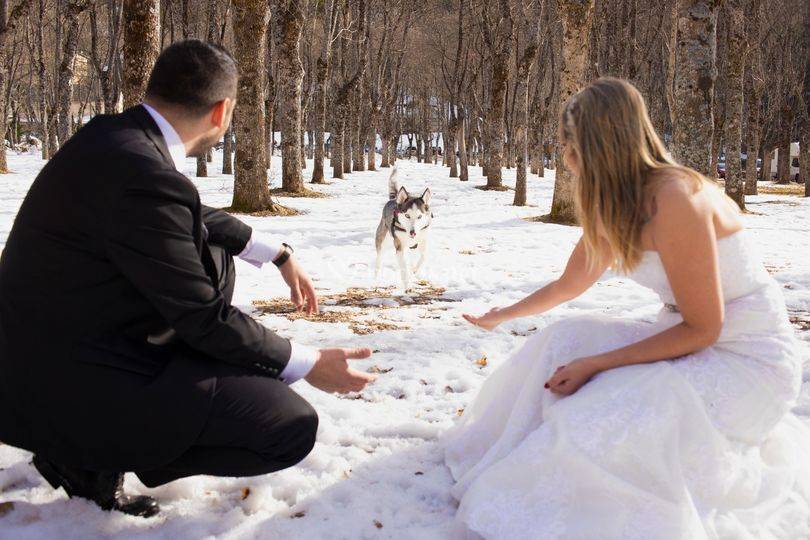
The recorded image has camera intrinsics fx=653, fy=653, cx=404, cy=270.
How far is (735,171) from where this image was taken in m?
16.6

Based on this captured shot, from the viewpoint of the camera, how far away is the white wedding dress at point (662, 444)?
2217mm

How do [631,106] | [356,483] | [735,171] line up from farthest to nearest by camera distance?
[735,171] → [356,483] → [631,106]

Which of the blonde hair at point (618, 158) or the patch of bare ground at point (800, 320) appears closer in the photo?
the blonde hair at point (618, 158)

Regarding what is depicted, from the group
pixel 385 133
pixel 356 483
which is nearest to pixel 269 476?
pixel 356 483

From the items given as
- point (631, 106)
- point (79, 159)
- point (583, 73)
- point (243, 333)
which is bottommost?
point (243, 333)

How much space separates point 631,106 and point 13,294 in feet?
7.34

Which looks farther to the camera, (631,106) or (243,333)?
(631,106)

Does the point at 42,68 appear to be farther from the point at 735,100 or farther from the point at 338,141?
the point at 735,100

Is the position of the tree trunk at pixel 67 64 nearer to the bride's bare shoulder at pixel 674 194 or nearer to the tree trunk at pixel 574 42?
the tree trunk at pixel 574 42

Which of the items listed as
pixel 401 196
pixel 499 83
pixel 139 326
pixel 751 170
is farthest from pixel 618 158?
pixel 751 170

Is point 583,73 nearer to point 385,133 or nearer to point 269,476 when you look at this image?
point 269,476

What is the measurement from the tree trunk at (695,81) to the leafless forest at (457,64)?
18 mm

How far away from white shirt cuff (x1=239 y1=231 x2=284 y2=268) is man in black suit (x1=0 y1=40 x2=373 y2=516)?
884 mm

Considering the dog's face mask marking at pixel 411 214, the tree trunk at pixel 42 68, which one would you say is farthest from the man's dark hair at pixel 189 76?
the tree trunk at pixel 42 68
